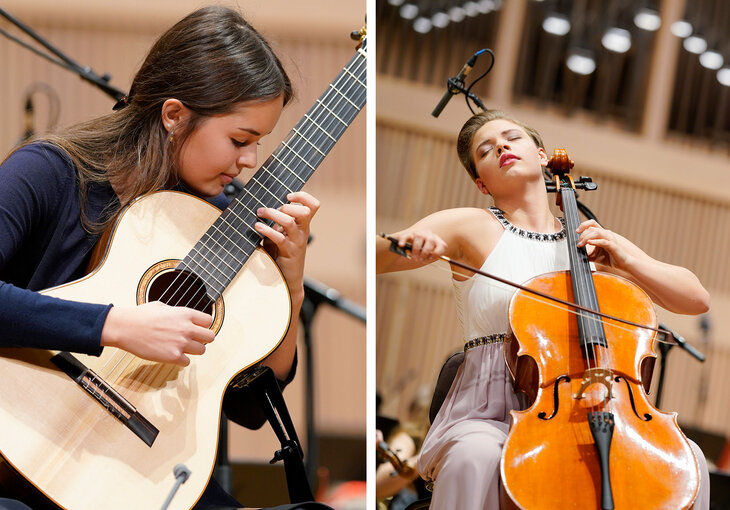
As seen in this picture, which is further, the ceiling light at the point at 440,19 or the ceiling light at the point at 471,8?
the ceiling light at the point at 471,8

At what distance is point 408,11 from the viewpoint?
3473 mm

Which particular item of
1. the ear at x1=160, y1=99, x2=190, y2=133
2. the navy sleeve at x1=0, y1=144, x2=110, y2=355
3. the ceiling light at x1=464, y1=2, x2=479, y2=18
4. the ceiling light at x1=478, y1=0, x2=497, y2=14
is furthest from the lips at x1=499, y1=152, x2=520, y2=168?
the ceiling light at x1=478, y1=0, x2=497, y2=14

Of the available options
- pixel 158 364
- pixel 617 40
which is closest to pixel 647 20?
pixel 617 40

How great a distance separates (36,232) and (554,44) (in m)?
3.34

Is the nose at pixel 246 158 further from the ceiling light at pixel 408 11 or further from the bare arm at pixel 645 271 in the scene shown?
the ceiling light at pixel 408 11

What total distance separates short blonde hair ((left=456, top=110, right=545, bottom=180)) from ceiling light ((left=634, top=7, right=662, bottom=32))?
9.47ft

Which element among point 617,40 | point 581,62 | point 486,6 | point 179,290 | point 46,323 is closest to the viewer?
point 46,323

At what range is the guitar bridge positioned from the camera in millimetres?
1209

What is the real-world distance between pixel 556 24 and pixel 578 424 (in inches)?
131

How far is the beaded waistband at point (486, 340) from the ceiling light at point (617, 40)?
121 inches

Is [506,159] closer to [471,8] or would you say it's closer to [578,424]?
[578,424]

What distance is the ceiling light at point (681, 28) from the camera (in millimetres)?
4172

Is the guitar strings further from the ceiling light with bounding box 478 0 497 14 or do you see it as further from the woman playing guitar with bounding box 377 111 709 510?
the ceiling light with bounding box 478 0 497 14

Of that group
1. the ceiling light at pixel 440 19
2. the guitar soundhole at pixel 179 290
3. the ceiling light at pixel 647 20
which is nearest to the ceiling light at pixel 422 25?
the ceiling light at pixel 440 19
